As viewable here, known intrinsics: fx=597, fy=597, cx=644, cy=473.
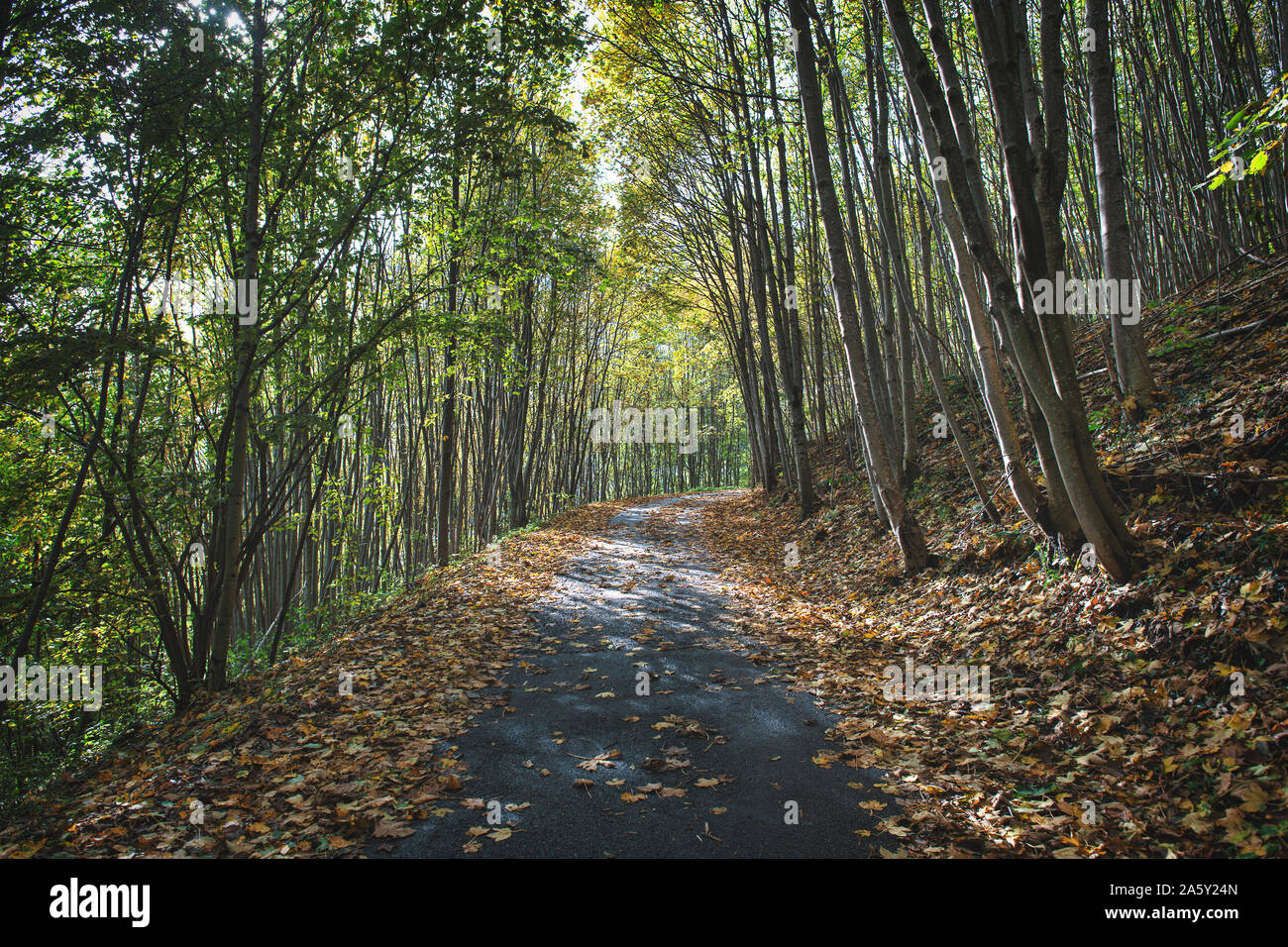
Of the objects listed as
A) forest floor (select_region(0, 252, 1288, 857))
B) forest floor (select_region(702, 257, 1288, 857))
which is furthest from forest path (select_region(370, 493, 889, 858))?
forest floor (select_region(702, 257, 1288, 857))

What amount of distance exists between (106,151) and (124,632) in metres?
4.69

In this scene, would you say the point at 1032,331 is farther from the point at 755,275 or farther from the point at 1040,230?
the point at 755,275

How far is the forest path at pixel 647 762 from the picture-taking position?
267cm

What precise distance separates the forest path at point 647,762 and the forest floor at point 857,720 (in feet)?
0.06

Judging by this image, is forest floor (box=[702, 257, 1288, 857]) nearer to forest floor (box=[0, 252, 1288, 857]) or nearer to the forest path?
forest floor (box=[0, 252, 1288, 857])

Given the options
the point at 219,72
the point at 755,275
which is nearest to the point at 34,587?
the point at 219,72

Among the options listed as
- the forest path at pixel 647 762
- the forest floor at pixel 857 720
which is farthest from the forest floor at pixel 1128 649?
the forest path at pixel 647 762

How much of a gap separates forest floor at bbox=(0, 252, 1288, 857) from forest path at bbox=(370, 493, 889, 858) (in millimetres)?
20

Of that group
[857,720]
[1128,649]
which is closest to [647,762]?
[857,720]

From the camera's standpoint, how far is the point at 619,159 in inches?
642

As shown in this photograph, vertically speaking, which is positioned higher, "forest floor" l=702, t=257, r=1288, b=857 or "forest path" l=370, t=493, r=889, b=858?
"forest floor" l=702, t=257, r=1288, b=857

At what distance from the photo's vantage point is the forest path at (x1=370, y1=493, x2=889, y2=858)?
2674mm

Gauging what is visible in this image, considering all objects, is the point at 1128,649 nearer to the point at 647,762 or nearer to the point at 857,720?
the point at 857,720
